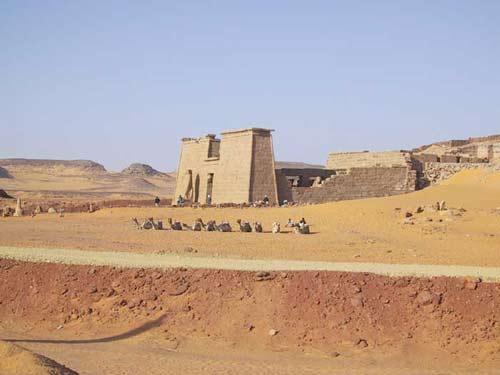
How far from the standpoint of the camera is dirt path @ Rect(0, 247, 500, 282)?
12.7 metres

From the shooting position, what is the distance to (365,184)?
28125 millimetres

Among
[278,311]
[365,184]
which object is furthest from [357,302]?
[365,184]

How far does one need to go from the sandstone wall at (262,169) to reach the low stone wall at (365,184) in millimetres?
1793

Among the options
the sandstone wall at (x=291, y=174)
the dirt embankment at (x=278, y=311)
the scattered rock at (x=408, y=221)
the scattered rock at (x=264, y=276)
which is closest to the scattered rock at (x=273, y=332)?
the dirt embankment at (x=278, y=311)

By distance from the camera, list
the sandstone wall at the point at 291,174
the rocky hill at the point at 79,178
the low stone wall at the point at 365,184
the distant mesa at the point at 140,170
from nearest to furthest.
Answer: the low stone wall at the point at 365,184, the sandstone wall at the point at 291,174, the rocky hill at the point at 79,178, the distant mesa at the point at 140,170

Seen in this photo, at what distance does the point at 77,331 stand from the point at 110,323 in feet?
1.93

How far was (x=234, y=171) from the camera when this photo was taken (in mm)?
29875

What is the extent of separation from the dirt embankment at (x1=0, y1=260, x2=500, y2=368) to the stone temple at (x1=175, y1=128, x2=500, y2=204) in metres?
16.1

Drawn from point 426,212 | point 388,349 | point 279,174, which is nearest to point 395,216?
point 426,212

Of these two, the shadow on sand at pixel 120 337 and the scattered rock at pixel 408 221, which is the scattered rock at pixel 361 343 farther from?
the scattered rock at pixel 408 221

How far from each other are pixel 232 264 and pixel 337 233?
6.80 m

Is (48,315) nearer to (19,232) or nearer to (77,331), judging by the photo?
(77,331)

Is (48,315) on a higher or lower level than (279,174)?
lower

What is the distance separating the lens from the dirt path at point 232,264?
12688 mm
